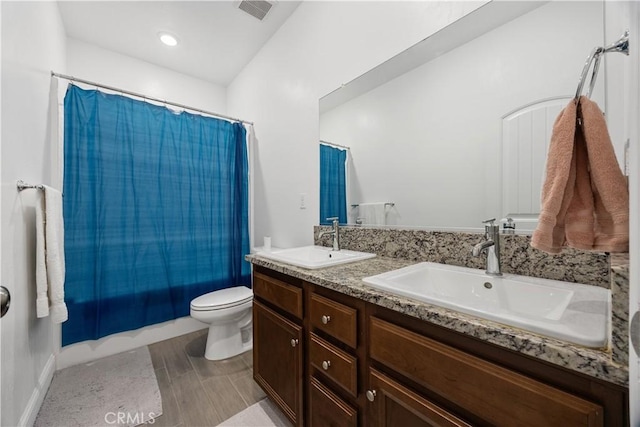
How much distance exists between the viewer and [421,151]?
1266mm

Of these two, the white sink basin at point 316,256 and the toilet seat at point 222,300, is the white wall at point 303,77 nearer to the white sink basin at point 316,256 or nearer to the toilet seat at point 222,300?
the white sink basin at point 316,256

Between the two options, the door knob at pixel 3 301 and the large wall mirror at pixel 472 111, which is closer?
the door knob at pixel 3 301

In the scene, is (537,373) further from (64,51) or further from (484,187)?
(64,51)

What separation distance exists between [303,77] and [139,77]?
1.81 m

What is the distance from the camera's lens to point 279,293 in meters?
1.22

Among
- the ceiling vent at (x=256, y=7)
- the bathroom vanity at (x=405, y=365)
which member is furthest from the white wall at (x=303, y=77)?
the bathroom vanity at (x=405, y=365)

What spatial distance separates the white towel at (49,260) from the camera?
1.34 meters

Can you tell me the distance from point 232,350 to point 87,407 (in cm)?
82

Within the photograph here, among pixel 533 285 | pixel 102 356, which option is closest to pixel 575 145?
pixel 533 285

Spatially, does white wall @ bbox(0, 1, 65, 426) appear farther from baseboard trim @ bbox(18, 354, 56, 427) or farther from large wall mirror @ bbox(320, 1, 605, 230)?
large wall mirror @ bbox(320, 1, 605, 230)

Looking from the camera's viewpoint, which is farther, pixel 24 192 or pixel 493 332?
pixel 24 192

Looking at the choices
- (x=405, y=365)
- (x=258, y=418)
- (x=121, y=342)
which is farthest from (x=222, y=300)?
(x=405, y=365)

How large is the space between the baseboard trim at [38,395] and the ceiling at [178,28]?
2539mm

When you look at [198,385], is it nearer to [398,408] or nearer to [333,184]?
[398,408]
